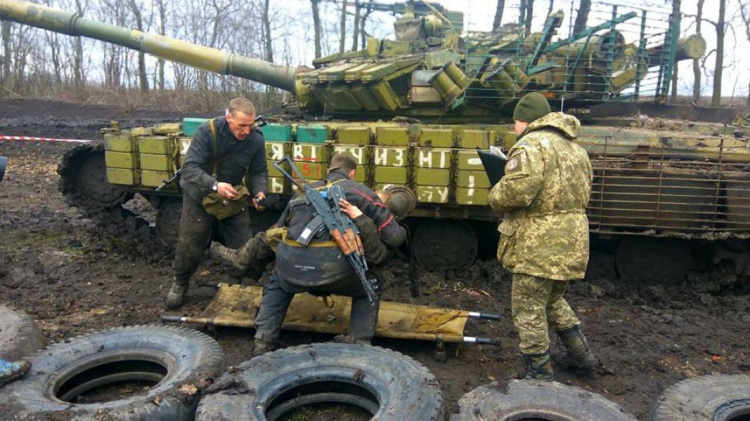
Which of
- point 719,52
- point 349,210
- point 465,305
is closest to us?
point 349,210

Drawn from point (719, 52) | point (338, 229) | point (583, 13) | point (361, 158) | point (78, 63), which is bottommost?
point (338, 229)

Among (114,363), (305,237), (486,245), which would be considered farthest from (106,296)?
(486,245)

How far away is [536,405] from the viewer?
3.39m

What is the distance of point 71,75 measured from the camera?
26688mm

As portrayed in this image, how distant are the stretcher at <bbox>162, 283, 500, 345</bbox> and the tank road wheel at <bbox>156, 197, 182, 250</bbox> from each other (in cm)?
228

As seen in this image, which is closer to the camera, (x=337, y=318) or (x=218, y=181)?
(x=337, y=318)

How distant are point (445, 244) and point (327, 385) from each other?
346 centimetres

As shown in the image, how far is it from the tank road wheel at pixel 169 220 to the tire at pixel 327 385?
426cm

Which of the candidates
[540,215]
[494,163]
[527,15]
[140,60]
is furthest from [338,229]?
[140,60]

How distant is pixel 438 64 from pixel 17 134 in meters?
15.5

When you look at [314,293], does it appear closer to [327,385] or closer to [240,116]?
[327,385]

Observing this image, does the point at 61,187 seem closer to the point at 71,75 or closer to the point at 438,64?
Result: the point at 438,64

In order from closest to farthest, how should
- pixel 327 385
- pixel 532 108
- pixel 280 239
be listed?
pixel 327 385 < pixel 532 108 < pixel 280 239

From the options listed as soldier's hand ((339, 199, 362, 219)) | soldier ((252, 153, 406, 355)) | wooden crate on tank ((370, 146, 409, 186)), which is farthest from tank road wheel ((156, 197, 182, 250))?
soldier's hand ((339, 199, 362, 219))
